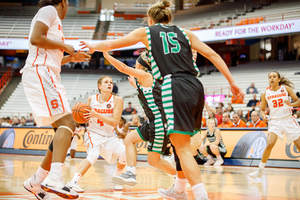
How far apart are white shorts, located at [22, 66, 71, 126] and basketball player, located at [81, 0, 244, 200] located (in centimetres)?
56

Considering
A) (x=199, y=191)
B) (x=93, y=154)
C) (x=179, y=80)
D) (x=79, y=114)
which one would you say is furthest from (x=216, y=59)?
(x=93, y=154)

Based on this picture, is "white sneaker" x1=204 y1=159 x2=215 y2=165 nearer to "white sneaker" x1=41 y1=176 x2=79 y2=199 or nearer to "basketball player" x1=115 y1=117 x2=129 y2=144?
"basketball player" x1=115 y1=117 x2=129 y2=144

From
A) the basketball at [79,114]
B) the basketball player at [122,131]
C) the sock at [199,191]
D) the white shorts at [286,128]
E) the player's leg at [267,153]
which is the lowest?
the basketball player at [122,131]

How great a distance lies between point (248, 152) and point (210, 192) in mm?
5319

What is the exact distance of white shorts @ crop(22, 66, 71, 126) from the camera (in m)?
3.15

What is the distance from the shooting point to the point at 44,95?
3.16m

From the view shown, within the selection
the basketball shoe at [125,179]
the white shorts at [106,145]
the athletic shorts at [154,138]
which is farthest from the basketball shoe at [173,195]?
the white shorts at [106,145]

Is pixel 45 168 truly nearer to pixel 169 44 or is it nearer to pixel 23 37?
pixel 169 44

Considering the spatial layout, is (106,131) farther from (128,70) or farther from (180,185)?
(180,185)

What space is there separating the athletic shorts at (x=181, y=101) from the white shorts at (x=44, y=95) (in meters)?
1.07

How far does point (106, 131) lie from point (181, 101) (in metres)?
2.90

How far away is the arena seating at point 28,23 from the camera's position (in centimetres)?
2804

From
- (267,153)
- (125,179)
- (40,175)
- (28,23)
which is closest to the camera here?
(40,175)

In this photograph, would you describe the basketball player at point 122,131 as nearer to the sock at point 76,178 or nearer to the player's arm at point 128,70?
the sock at point 76,178
